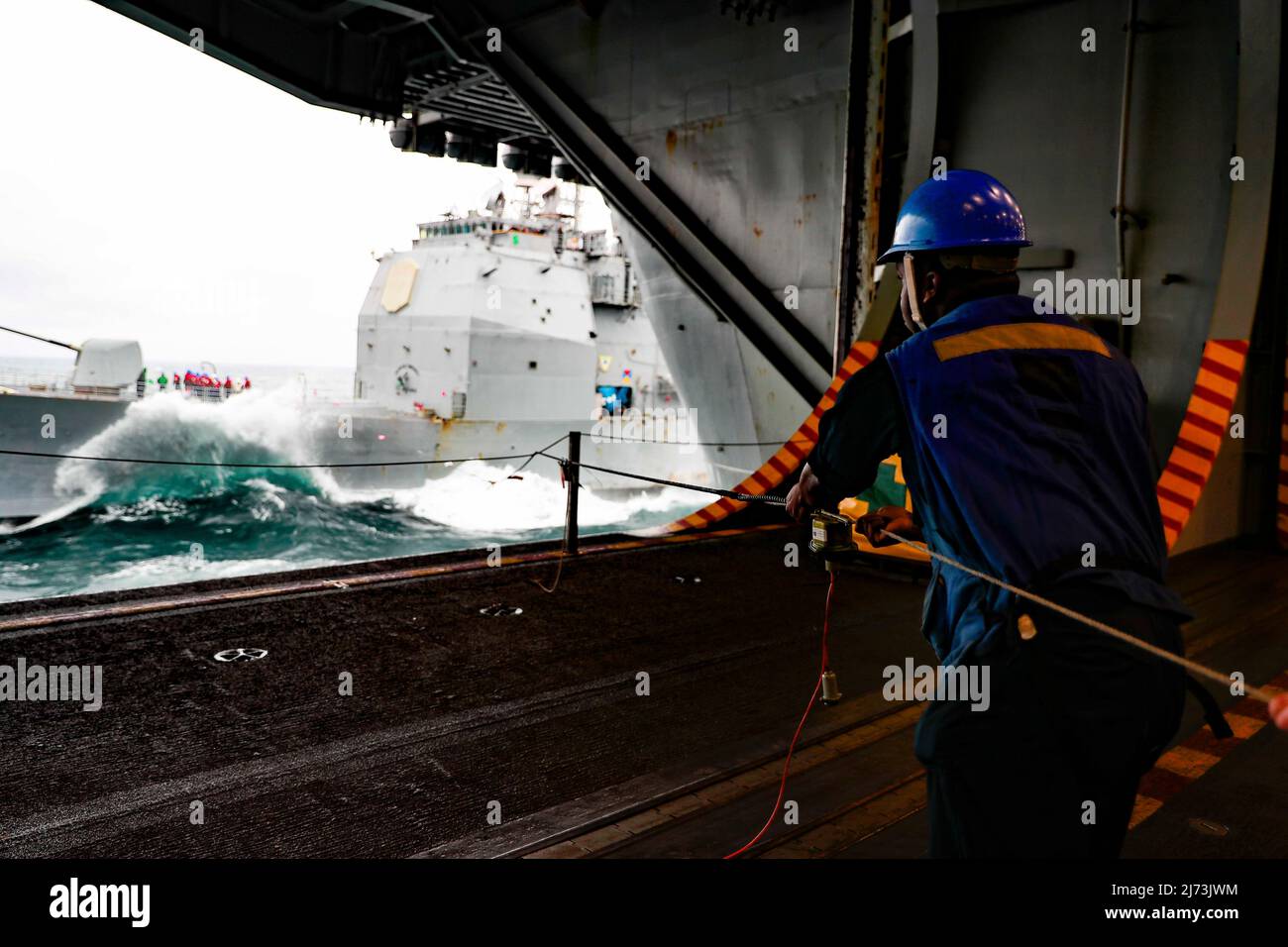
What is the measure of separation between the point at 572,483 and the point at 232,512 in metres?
16.1

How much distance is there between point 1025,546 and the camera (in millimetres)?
1606

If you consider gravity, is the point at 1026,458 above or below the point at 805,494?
above

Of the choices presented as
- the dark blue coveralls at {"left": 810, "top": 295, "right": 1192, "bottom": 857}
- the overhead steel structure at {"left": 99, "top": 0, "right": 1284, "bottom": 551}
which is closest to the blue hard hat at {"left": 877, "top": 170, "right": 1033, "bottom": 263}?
the dark blue coveralls at {"left": 810, "top": 295, "right": 1192, "bottom": 857}

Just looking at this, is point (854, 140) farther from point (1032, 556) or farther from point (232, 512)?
point (232, 512)

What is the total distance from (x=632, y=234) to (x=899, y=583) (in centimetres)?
644

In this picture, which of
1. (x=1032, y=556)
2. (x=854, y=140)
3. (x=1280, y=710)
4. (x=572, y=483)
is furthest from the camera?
(x=854, y=140)

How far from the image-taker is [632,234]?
1160 centimetres

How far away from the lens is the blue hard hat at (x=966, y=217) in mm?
1815

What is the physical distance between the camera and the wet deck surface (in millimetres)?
2922

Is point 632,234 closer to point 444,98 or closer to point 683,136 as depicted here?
point 683,136

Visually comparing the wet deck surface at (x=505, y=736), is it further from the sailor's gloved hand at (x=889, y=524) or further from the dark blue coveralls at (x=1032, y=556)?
the dark blue coveralls at (x=1032, y=556)

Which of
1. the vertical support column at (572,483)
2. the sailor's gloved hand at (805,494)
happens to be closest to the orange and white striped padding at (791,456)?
the vertical support column at (572,483)

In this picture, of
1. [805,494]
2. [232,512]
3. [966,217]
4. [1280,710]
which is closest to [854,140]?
[966,217]

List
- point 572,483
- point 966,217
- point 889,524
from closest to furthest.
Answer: point 966,217 → point 889,524 → point 572,483
